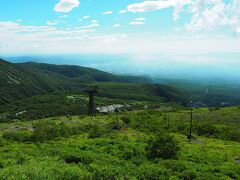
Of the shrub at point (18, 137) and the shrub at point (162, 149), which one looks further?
the shrub at point (18, 137)

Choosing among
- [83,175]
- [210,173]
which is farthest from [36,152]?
[210,173]

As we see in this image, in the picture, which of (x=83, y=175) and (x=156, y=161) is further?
(x=156, y=161)

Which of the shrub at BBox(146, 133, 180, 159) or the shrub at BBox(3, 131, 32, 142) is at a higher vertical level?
the shrub at BBox(146, 133, 180, 159)

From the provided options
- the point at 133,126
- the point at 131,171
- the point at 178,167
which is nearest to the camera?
the point at 131,171

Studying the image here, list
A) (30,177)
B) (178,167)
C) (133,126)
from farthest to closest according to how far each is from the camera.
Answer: (133,126), (178,167), (30,177)

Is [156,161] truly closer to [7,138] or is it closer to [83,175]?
[83,175]

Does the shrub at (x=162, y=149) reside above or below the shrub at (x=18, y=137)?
above

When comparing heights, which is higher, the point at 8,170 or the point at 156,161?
the point at 8,170

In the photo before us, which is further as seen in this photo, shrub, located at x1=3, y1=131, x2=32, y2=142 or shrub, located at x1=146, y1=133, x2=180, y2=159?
shrub, located at x1=3, y1=131, x2=32, y2=142

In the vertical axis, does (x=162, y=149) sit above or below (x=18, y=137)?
above

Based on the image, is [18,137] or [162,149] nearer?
[162,149]

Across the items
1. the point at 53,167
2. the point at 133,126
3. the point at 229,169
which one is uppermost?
the point at 53,167
